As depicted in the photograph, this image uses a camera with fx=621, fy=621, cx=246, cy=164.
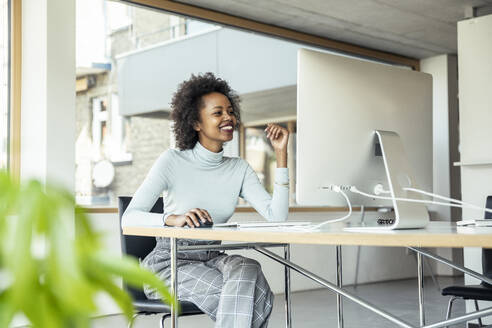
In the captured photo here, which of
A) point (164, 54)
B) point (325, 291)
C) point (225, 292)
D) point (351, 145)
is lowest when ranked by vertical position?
point (325, 291)

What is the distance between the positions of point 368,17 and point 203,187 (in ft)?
10.9

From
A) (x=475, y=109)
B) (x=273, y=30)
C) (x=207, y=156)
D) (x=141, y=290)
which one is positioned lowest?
(x=141, y=290)

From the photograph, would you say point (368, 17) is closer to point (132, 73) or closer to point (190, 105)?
point (132, 73)

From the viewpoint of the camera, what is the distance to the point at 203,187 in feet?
7.62

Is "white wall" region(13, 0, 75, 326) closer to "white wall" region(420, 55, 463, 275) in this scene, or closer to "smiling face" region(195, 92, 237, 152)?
"smiling face" region(195, 92, 237, 152)

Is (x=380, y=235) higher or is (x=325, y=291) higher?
(x=380, y=235)

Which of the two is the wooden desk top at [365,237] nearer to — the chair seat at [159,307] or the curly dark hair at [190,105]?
the chair seat at [159,307]

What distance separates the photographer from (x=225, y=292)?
6.36ft

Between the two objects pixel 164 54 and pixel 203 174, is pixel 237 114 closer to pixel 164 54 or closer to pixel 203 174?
pixel 203 174

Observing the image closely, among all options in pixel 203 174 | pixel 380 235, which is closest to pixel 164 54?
pixel 203 174

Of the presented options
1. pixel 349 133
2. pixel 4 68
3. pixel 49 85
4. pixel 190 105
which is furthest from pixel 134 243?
pixel 4 68

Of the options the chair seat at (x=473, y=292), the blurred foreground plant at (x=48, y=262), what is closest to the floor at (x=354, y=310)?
the chair seat at (x=473, y=292)

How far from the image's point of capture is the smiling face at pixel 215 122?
2443 mm

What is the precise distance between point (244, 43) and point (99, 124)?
1.58 m
